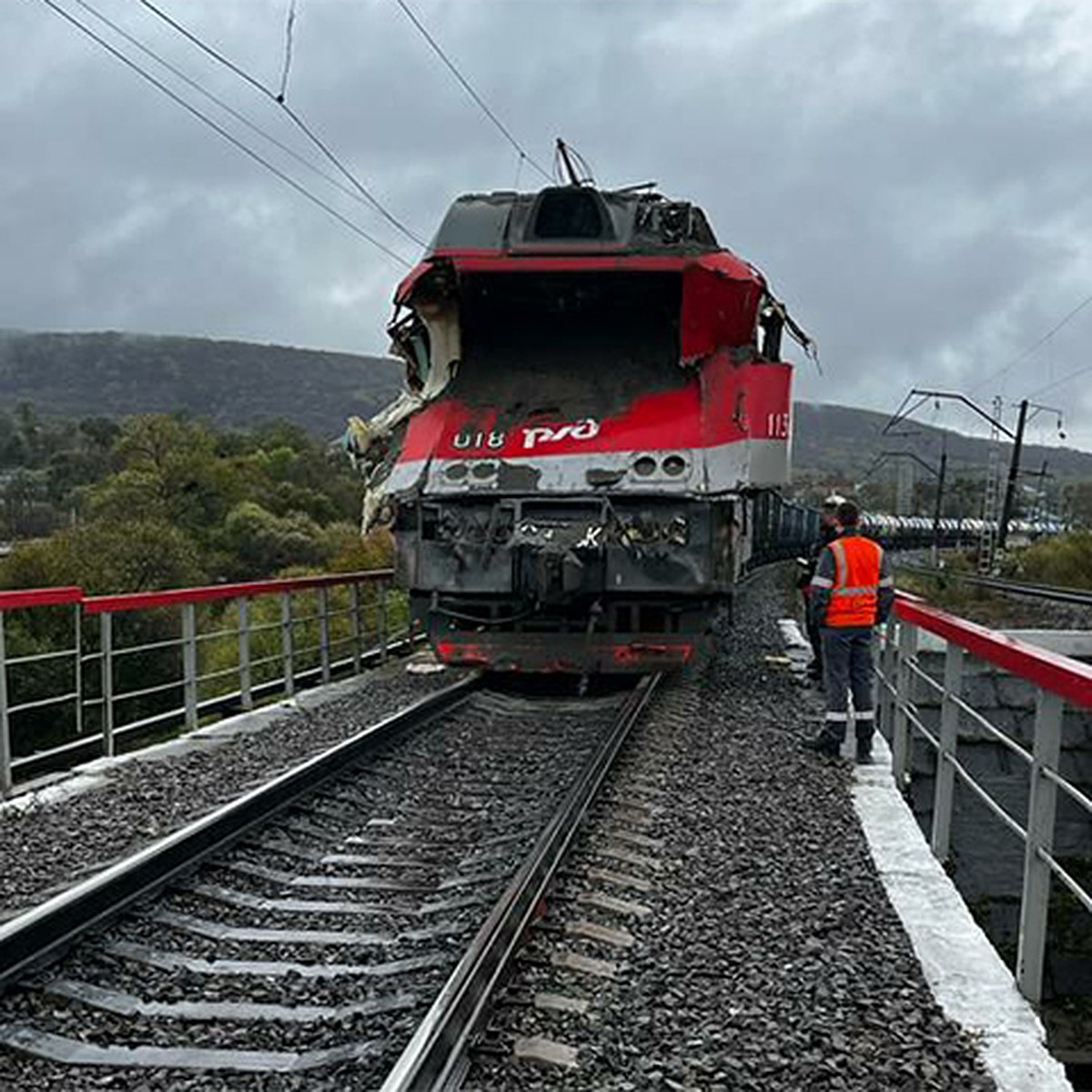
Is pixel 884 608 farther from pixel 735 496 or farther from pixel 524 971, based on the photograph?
pixel 524 971

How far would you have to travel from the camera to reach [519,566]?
9430 millimetres

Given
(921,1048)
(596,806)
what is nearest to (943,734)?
(596,806)

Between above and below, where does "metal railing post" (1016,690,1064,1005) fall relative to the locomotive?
below

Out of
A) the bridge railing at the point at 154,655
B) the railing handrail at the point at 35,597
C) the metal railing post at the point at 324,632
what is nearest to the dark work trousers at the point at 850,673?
the bridge railing at the point at 154,655

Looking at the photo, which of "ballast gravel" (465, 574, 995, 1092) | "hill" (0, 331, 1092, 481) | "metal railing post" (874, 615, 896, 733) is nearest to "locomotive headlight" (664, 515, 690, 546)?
"metal railing post" (874, 615, 896, 733)

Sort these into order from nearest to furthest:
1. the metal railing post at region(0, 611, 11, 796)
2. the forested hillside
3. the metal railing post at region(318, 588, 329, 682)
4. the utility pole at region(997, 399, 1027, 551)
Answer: the metal railing post at region(0, 611, 11, 796)
the metal railing post at region(318, 588, 329, 682)
the forested hillside
the utility pole at region(997, 399, 1027, 551)

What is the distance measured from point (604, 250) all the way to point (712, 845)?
573cm

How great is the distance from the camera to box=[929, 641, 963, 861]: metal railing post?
5746 mm

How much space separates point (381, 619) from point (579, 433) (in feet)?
15.2

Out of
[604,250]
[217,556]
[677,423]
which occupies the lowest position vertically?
[217,556]

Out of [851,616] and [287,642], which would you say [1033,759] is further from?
[287,642]

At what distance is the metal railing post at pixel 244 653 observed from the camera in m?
9.52

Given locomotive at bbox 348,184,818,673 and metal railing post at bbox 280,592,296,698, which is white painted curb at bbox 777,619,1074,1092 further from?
metal railing post at bbox 280,592,296,698

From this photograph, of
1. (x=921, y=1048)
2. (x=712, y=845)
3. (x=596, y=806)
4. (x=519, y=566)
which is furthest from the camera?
(x=519, y=566)
